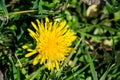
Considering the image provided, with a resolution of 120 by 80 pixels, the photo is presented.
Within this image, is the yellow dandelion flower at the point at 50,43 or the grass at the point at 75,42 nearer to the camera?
the yellow dandelion flower at the point at 50,43

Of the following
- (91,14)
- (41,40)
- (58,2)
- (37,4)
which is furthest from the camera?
(91,14)

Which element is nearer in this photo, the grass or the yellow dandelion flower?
the yellow dandelion flower

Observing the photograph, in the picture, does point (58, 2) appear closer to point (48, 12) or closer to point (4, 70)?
point (48, 12)

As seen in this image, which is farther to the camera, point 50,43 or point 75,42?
point 75,42

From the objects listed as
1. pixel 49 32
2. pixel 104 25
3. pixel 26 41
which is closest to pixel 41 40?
pixel 49 32
